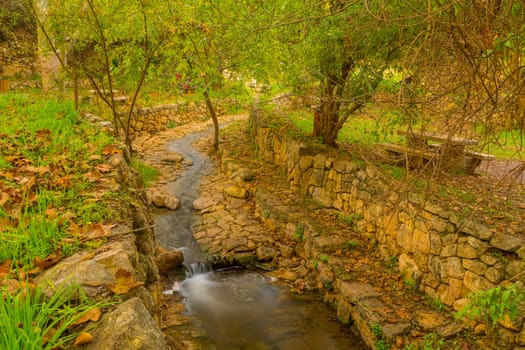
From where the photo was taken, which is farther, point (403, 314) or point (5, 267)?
point (403, 314)

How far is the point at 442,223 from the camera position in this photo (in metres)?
5.17

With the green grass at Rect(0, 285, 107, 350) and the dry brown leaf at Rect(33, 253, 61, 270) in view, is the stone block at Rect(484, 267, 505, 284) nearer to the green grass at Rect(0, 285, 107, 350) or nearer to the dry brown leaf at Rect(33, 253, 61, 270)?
the green grass at Rect(0, 285, 107, 350)

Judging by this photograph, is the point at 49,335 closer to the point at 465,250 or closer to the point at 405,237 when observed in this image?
the point at 465,250

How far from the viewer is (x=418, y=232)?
219 inches

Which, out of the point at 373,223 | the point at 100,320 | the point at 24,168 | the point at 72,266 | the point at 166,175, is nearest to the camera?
the point at 100,320

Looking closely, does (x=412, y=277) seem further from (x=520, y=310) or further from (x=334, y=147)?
(x=334, y=147)

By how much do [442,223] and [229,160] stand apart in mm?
6636

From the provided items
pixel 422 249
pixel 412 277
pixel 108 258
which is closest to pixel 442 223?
pixel 422 249

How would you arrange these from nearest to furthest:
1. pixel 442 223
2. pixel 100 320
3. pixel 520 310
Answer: pixel 100 320 → pixel 520 310 → pixel 442 223

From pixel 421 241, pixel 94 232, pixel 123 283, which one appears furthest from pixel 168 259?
pixel 123 283

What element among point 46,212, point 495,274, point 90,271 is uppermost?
point 46,212

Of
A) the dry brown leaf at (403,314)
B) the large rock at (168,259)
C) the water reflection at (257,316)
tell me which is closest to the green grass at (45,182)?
the large rock at (168,259)

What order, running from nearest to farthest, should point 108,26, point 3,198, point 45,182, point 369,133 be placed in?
point 3,198, point 45,182, point 108,26, point 369,133

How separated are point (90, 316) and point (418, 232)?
4.90 m
